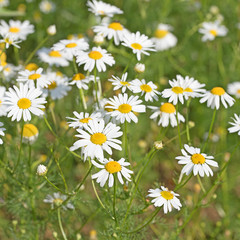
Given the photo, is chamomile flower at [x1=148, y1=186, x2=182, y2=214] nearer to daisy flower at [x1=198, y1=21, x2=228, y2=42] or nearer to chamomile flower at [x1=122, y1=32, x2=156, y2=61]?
chamomile flower at [x1=122, y1=32, x2=156, y2=61]

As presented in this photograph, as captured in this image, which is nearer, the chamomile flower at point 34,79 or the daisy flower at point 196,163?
the daisy flower at point 196,163

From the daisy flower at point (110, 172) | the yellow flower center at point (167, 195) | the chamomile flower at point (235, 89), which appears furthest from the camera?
the chamomile flower at point (235, 89)

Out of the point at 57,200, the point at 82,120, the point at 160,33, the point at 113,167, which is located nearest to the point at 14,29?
the point at 82,120

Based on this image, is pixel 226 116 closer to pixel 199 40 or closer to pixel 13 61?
pixel 199 40

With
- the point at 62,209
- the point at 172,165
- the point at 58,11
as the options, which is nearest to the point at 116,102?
the point at 62,209

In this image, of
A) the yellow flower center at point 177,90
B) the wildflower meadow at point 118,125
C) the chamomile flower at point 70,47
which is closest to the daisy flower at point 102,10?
the wildflower meadow at point 118,125

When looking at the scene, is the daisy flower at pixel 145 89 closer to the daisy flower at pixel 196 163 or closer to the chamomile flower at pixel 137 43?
the chamomile flower at pixel 137 43
